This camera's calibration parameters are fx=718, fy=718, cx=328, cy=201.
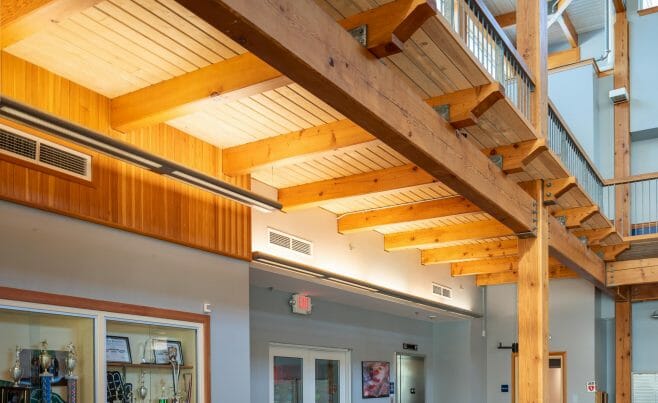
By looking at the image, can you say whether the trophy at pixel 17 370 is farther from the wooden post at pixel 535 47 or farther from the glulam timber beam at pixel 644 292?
the glulam timber beam at pixel 644 292

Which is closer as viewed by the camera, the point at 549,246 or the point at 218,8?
the point at 218,8

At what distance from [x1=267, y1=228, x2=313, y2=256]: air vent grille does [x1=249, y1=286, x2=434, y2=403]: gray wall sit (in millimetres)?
860

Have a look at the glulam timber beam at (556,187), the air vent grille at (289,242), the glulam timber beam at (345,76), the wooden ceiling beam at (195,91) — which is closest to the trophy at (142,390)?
the wooden ceiling beam at (195,91)

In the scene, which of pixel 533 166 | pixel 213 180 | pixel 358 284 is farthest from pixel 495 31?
pixel 358 284

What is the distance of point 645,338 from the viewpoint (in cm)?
1207

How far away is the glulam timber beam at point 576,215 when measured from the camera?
837cm

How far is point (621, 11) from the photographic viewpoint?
12.4m

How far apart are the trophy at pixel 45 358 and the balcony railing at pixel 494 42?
3507 mm

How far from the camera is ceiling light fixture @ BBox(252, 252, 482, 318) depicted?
23.3ft

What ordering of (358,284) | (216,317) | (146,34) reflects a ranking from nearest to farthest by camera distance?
(146,34) → (216,317) → (358,284)

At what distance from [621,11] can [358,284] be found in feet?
24.2

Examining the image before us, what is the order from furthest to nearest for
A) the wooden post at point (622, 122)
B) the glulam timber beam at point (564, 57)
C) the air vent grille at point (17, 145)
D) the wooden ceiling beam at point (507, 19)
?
1. the glulam timber beam at point (564, 57)
2. the wooden post at point (622, 122)
3. the wooden ceiling beam at point (507, 19)
4. the air vent grille at point (17, 145)

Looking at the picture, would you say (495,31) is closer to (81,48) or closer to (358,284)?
A: (81,48)

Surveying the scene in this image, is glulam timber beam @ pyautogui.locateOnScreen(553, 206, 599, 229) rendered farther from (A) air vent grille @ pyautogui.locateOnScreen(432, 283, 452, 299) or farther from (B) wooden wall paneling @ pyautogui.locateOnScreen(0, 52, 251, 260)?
(B) wooden wall paneling @ pyautogui.locateOnScreen(0, 52, 251, 260)
